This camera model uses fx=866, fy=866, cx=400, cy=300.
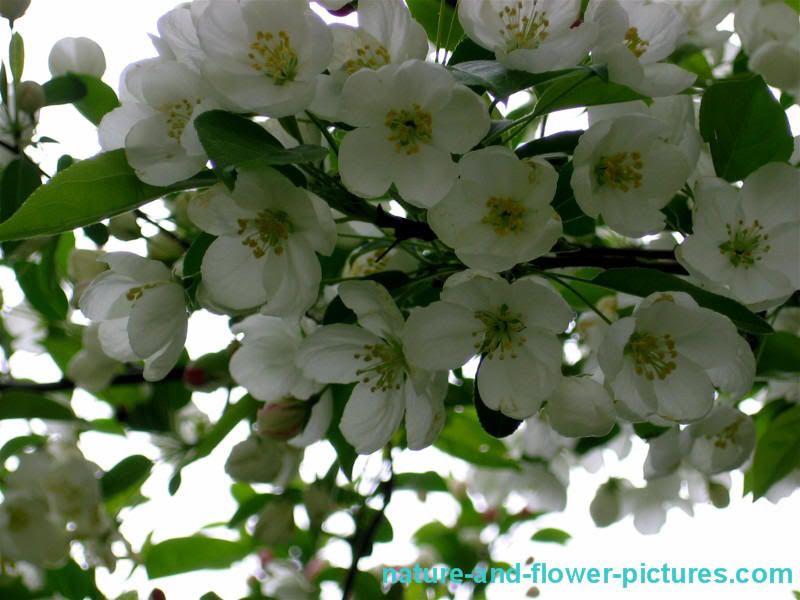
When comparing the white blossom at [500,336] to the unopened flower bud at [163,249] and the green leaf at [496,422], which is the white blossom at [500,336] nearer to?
the green leaf at [496,422]

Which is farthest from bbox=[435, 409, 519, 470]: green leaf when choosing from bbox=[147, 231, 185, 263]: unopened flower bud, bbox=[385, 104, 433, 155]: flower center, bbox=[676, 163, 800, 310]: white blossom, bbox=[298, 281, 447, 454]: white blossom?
bbox=[385, 104, 433, 155]: flower center

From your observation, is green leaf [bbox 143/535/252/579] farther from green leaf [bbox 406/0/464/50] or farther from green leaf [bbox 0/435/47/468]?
green leaf [bbox 406/0/464/50]

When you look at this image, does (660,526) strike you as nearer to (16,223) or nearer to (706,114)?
(706,114)

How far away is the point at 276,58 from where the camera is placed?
0.81 m

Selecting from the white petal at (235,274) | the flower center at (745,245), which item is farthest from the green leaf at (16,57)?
the flower center at (745,245)

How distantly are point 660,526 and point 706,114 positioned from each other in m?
1.03

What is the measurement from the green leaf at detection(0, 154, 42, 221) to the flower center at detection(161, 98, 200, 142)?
0.40m

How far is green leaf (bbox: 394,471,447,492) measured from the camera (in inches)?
70.4

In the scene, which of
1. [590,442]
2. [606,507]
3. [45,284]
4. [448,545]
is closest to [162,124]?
[45,284]

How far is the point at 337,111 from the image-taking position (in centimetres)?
82

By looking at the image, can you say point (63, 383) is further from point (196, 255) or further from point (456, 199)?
point (456, 199)

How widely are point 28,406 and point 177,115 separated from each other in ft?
2.65

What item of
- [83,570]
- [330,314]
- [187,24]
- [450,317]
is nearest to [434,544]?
[83,570]

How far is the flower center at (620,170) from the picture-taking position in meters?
0.86
